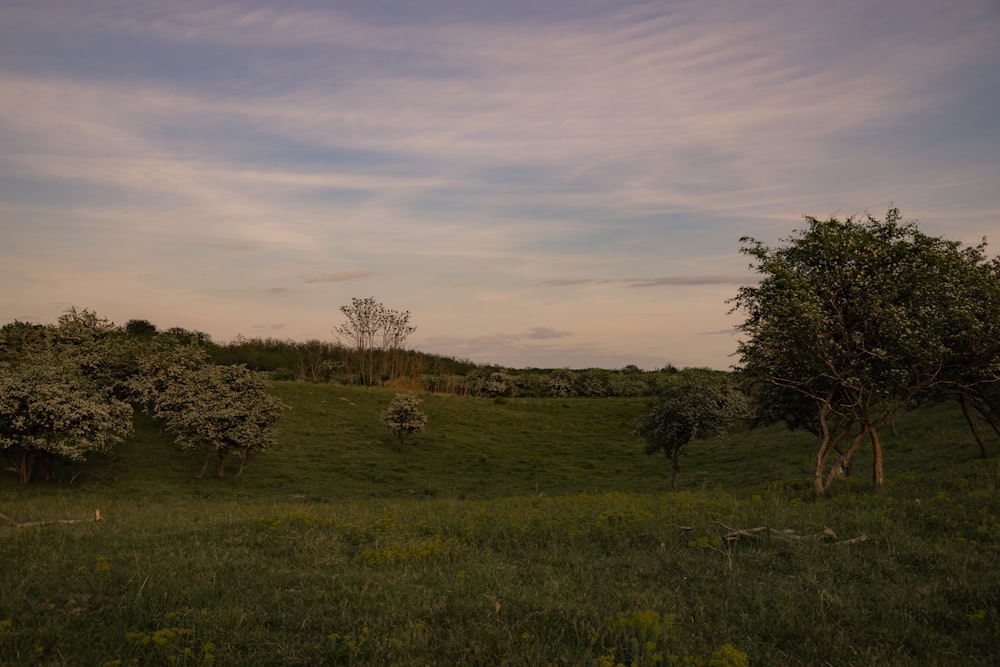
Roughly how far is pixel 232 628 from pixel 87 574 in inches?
147

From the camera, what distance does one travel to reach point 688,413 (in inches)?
1374

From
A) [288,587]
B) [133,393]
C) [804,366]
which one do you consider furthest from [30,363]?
[804,366]

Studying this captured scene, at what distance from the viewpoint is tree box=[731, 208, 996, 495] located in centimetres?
2055

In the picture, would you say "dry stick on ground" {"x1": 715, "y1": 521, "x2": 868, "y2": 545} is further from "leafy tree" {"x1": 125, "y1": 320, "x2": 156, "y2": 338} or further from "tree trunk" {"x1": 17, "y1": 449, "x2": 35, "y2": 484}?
"leafy tree" {"x1": 125, "y1": 320, "x2": 156, "y2": 338}

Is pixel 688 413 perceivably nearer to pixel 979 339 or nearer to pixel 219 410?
pixel 979 339

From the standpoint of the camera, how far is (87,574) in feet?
34.5

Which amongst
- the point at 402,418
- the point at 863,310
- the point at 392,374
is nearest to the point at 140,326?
the point at 392,374

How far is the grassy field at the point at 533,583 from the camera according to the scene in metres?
8.30

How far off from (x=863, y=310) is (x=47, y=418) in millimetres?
35463

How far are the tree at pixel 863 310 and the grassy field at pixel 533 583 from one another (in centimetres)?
379

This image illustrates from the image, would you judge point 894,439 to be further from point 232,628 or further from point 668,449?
point 232,628

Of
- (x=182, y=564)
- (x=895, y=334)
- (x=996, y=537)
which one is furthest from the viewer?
(x=895, y=334)

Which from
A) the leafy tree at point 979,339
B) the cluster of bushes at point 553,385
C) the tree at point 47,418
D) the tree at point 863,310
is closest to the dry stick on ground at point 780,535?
the tree at point 863,310

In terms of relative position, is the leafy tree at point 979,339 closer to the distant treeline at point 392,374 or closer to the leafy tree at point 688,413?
the leafy tree at point 688,413
